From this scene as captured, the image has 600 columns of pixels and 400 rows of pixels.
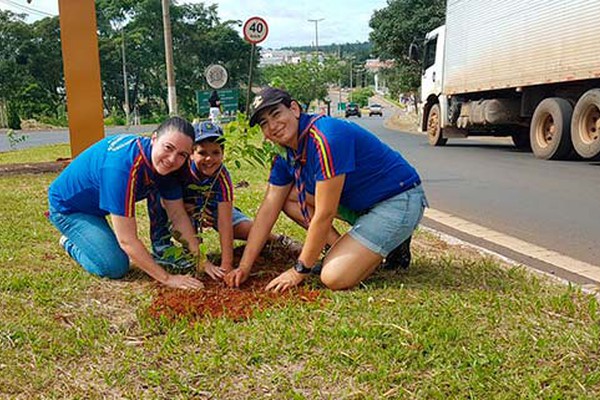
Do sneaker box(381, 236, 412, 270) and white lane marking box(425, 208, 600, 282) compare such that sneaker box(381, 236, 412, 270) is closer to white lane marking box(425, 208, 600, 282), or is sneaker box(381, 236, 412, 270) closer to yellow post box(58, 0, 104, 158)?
white lane marking box(425, 208, 600, 282)

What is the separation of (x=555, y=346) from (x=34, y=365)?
2.10 meters

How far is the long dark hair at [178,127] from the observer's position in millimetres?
3188

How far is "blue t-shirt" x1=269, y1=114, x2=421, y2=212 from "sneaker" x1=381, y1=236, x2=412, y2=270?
1.31 feet

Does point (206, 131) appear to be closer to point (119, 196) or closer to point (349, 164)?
point (119, 196)

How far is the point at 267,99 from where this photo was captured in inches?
123

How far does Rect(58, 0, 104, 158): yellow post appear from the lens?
8391mm

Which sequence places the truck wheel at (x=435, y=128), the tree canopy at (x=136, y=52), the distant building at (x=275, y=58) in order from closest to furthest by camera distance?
the truck wheel at (x=435, y=128) → the distant building at (x=275, y=58) → the tree canopy at (x=136, y=52)

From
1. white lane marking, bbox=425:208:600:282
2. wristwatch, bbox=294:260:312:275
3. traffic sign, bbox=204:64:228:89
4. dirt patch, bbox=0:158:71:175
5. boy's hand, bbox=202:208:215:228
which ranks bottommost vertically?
dirt patch, bbox=0:158:71:175

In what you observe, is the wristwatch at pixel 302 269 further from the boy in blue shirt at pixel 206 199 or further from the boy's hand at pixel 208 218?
the boy's hand at pixel 208 218

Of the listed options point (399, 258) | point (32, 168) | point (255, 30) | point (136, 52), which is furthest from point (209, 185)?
point (136, 52)

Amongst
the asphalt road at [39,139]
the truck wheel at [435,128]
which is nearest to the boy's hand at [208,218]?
the truck wheel at [435,128]

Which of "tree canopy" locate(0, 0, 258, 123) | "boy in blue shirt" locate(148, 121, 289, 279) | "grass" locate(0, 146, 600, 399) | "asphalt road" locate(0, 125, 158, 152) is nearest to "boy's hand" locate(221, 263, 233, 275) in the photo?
"boy in blue shirt" locate(148, 121, 289, 279)

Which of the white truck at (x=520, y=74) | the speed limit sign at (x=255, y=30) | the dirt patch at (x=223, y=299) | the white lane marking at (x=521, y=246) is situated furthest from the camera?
the white truck at (x=520, y=74)

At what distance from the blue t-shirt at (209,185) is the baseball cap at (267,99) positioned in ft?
1.69
